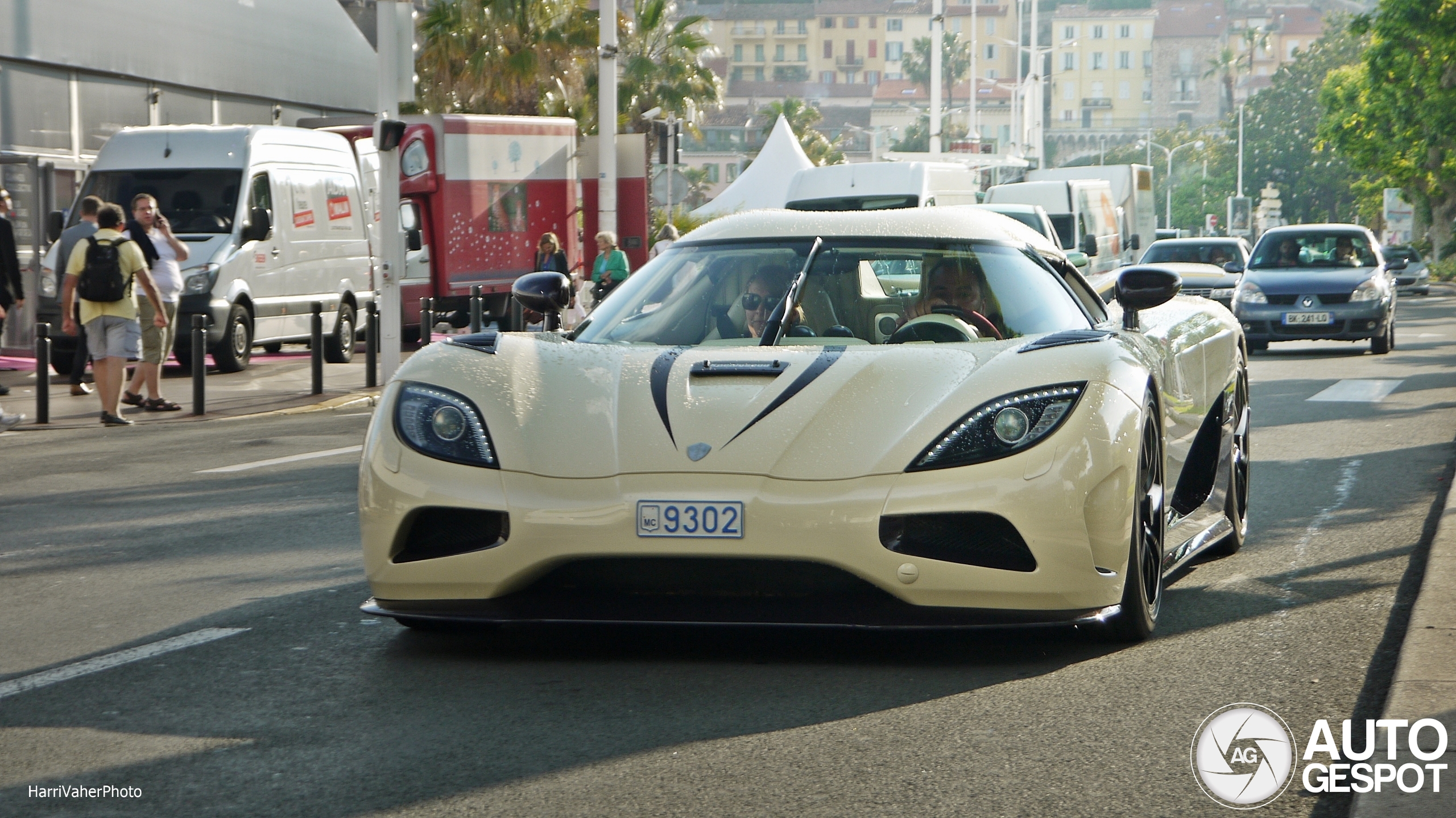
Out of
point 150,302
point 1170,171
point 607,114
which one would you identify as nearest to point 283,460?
point 150,302

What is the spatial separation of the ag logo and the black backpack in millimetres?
11258

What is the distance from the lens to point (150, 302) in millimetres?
14984

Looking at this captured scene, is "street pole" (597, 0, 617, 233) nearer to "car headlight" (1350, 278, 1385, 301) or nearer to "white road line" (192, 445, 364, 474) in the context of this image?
"car headlight" (1350, 278, 1385, 301)

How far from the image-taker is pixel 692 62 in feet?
179

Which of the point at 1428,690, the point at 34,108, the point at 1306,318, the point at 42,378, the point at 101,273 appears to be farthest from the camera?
the point at 34,108

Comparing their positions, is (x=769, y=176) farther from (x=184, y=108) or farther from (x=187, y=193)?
(x=187, y=193)

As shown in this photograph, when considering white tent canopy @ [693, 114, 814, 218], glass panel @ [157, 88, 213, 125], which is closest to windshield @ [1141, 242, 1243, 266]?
glass panel @ [157, 88, 213, 125]

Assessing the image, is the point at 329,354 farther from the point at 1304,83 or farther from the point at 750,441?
the point at 1304,83

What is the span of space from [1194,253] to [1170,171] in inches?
4903

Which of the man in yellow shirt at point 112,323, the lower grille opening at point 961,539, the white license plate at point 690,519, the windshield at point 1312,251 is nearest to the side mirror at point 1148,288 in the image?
the lower grille opening at point 961,539

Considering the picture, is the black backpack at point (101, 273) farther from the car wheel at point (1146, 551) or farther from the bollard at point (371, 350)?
the car wheel at point (1146, 551)

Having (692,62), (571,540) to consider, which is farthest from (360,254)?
(692,62)

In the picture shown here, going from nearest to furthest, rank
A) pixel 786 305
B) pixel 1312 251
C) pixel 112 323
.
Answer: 1. pixel 786 305
2. pixel 112 323
3. pixel 1312 251

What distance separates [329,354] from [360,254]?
60.9 inches
